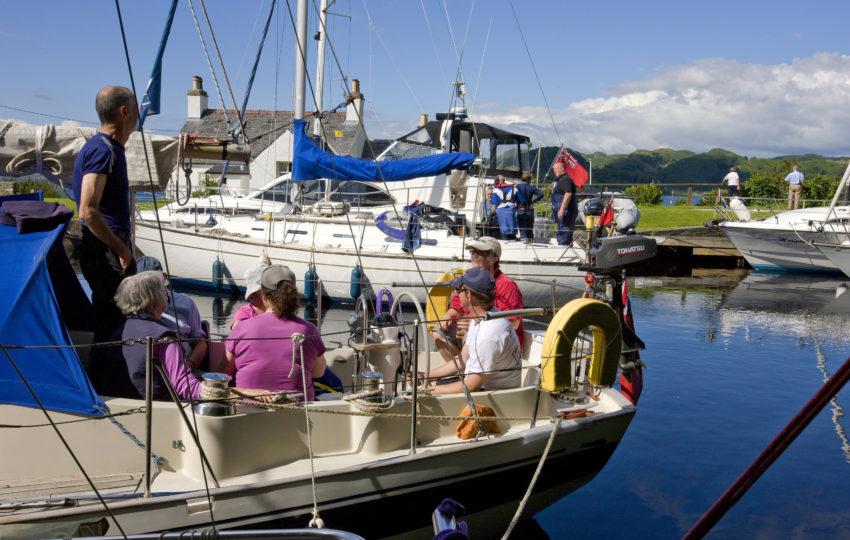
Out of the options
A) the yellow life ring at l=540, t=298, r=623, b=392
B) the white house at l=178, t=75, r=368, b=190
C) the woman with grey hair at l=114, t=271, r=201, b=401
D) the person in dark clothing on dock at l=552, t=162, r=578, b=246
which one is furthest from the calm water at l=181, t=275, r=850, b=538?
the white house at l=178, t=75, r=368, b=190

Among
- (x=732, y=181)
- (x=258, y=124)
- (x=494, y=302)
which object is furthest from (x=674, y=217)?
(x=494, y=302)

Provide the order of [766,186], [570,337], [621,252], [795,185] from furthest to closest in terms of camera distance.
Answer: [766,186] < [795,185] < [621,252] < [570,337]

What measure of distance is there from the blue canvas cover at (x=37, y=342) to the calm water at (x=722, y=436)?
4060mm

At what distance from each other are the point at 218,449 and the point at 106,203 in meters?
1.85

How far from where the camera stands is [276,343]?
16.8 feet

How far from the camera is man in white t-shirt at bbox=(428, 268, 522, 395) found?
5797mm

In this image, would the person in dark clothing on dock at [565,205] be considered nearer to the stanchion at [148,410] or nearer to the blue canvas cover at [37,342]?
the blue canvas cover at [37,342]

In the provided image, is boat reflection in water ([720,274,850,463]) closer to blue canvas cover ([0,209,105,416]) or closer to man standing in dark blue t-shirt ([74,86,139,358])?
man standing in dark blue t-shirt ([74,86,139,358])

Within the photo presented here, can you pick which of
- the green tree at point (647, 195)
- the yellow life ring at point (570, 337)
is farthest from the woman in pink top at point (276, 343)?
the green tree at point (647, 195)

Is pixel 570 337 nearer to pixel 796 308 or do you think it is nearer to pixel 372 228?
pixel 372 228

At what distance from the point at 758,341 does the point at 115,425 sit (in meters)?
12.6

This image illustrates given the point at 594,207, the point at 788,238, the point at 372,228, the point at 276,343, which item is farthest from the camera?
the point at 788,238

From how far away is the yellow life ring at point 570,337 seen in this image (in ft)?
18.8

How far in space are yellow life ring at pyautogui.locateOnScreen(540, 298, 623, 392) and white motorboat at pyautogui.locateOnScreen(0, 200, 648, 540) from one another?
0.05 feet
